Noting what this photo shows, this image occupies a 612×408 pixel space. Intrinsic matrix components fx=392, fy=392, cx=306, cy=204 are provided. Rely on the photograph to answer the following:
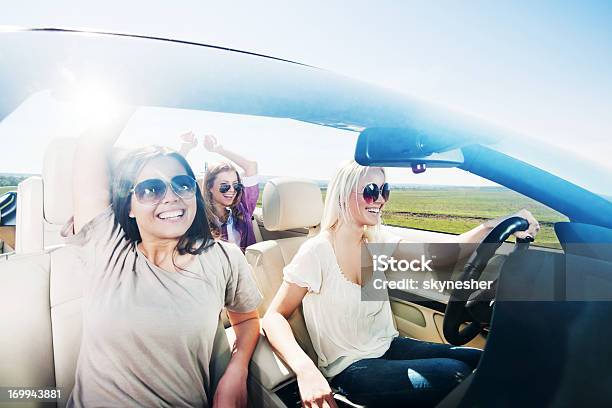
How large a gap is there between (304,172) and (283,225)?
1.21ft

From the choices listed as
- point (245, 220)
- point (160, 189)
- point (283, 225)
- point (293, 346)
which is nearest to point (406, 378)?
point (293, 346)

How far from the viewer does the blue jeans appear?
1318 millimetres

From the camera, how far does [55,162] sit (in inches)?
41.8

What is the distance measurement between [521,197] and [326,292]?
805mm

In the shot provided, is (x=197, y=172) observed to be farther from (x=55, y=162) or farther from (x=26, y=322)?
(x=26, y=322)

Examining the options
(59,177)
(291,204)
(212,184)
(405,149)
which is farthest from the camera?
(291,204)

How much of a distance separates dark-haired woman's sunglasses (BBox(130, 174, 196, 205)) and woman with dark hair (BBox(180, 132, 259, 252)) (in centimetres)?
7

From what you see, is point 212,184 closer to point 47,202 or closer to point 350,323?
point 47,202

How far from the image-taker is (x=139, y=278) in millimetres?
1166

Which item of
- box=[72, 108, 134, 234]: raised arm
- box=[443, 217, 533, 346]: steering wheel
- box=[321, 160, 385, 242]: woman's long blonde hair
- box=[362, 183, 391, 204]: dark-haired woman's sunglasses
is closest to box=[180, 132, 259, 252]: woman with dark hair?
box=[72, 108, 134, 234]: raised arm

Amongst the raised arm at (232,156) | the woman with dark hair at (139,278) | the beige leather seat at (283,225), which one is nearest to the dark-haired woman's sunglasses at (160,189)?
the woman with dark hair at (139,278)

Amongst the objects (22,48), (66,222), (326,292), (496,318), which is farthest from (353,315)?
(22,48)

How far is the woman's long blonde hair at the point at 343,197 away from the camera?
1416 mm

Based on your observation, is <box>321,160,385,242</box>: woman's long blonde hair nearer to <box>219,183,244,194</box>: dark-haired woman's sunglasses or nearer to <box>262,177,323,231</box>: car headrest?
<box>262,177,323,231</box>: car headrest
